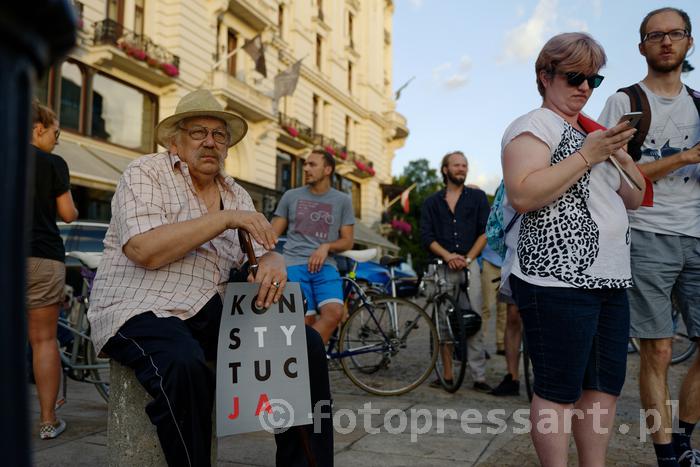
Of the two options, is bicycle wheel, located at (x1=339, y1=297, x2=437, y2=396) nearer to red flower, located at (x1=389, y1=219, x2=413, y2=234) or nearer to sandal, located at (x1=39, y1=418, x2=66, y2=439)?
sandal, located at (x1=39, y1=418, x2=66, y2=439)

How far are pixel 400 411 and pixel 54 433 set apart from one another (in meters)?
2.27

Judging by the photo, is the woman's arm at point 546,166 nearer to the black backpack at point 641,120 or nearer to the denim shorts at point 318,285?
the black backpack at point 641,120

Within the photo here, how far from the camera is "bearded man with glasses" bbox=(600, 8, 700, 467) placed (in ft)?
9.82

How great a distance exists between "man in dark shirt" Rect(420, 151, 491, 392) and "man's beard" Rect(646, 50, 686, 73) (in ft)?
8.67

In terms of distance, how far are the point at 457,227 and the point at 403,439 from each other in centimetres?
254

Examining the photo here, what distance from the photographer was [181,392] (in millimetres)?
2107

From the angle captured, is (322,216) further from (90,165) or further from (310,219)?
(90,165)

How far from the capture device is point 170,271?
2.49m

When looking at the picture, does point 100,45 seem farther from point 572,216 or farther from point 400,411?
point 572,216

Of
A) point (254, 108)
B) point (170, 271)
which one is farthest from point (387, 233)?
point (170, 271)

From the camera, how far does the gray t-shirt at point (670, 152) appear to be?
10.1ft

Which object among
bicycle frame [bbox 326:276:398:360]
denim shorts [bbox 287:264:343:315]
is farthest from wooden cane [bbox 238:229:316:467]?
bicycle frame [bbox 326:276:398:360]

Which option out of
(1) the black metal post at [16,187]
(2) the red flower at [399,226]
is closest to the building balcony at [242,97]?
(2) the red flower at [399,226]

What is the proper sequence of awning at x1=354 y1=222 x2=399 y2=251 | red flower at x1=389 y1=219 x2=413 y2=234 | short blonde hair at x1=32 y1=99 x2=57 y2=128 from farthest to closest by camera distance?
red flower at x1=389 y1=219 x2=413 y2=234, awning at x1=354 y1=222 x2=399 y2=251, short blonde hair at x1=32 y1=99 x2=57 y2=128
